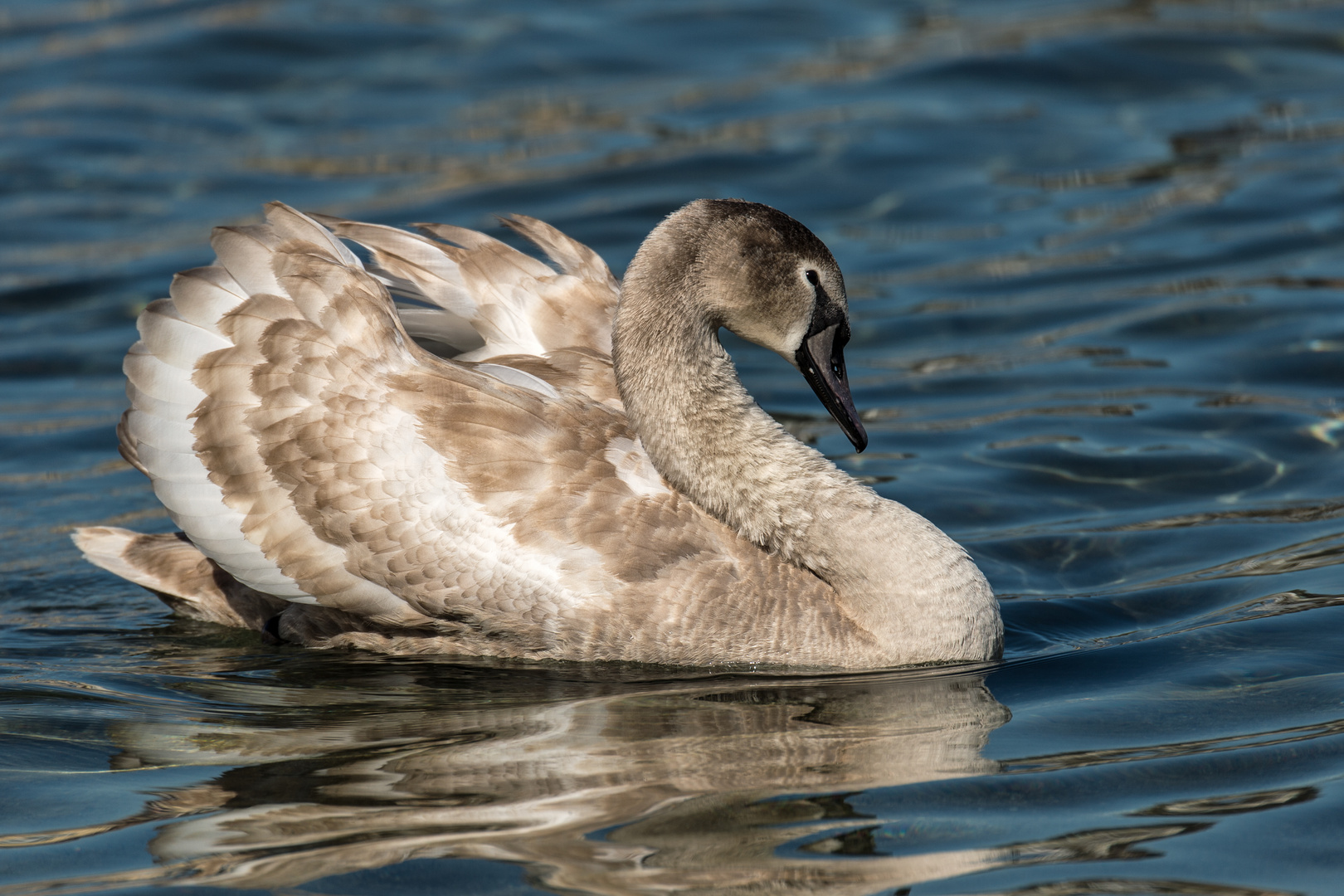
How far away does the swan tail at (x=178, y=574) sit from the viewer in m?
6.72

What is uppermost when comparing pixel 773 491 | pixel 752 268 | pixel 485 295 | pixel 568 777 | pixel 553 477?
pixel 752 268

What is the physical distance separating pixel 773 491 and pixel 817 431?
2845 mm

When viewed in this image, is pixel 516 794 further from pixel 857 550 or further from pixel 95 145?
pixel 95 145

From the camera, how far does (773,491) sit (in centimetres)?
613

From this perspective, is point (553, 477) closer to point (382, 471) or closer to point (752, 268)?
point (382, 471)

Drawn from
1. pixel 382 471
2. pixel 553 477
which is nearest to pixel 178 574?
pixel 382 471

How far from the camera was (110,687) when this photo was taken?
600cm

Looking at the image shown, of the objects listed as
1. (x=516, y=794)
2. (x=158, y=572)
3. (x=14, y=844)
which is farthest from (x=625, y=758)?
(x=158, y=572)

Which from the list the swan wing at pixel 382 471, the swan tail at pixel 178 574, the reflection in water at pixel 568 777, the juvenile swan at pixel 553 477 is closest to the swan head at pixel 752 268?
the juvenile swan at pixel 553 477

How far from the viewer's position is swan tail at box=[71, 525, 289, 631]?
22.1 feet

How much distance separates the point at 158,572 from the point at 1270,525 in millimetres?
4512

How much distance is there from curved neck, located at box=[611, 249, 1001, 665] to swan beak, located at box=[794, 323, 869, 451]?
182 millimetres

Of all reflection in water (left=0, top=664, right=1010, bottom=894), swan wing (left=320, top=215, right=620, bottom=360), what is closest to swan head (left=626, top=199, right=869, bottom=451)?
swan wing (left=320, top=215, right=620, bottom=360)

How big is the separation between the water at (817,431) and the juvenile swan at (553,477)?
0.20 metres
